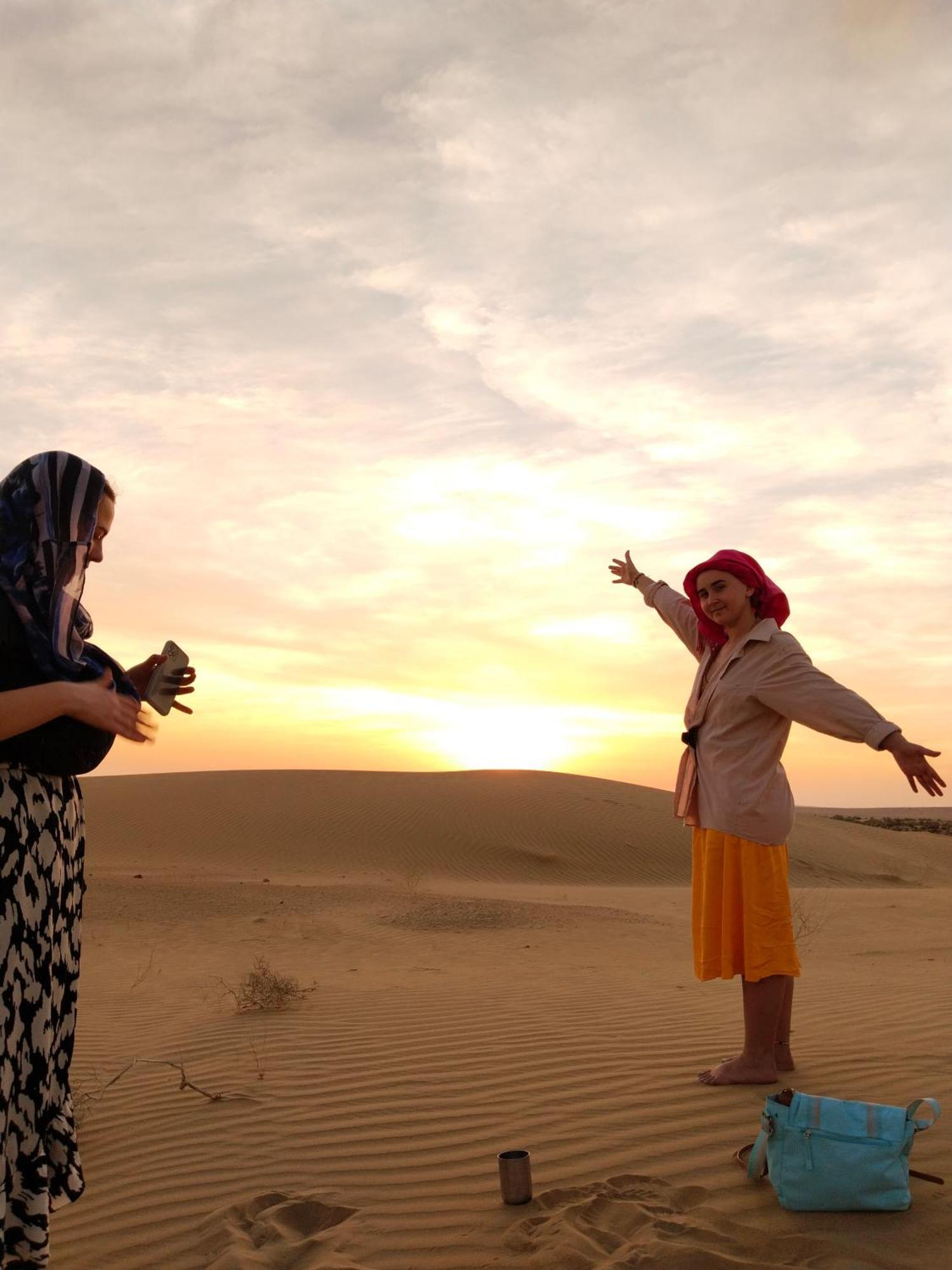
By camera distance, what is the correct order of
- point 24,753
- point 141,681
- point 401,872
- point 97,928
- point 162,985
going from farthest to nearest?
point 401,872
point 97,928
point 162,985
point 141,681
point 24,753

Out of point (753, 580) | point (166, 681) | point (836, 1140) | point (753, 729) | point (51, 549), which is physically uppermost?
point (753, 580)

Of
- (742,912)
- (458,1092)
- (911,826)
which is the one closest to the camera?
(742,912)

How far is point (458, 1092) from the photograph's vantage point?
4.72 meters

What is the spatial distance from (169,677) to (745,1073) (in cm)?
305

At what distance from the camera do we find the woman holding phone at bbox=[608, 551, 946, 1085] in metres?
4.28

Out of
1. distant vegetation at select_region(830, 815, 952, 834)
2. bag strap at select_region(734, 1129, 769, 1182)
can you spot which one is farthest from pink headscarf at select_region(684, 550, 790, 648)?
distant vegetation at select_region(830, 815, 952, 834)

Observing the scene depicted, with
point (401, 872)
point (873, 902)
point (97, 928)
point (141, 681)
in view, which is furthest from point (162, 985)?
point (401, 872)

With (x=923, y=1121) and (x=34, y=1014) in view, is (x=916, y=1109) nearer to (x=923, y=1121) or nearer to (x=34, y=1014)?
(x=923, y=1121)

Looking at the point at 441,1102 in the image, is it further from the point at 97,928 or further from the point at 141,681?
the point at 97,928

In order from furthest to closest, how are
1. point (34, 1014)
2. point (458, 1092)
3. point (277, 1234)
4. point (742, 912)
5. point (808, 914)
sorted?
1. point (808, 914)
2. point (458, 1092)
3. point (742, 912)
4. point (277, 1234)
5. point (34, 1014)

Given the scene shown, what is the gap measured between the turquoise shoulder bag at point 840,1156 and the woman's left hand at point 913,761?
1.13 m

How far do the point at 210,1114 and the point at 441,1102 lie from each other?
41.9 inches

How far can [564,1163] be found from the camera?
3.74 meters

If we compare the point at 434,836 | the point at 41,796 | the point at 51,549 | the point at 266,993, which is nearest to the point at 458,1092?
the point at 41,796
